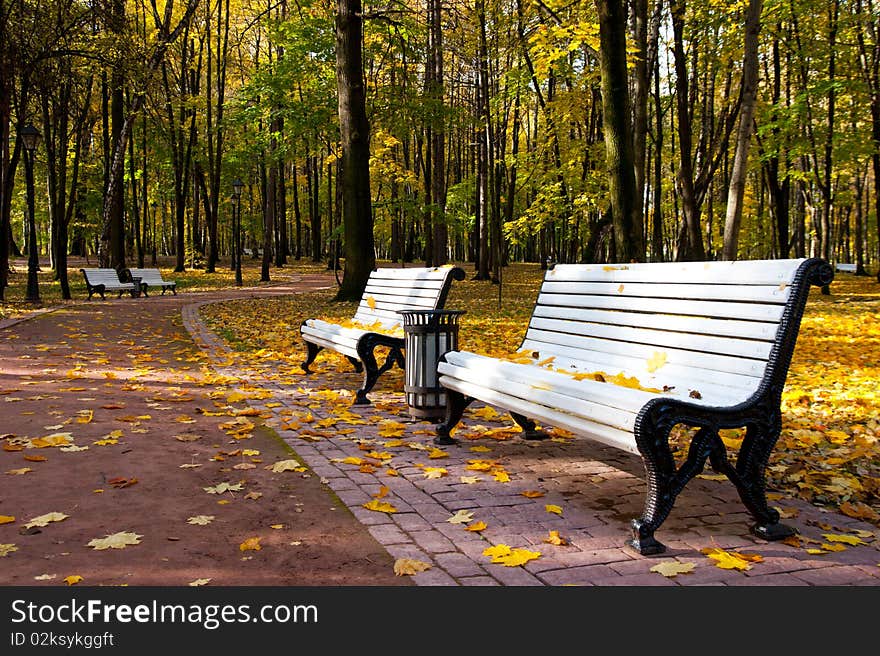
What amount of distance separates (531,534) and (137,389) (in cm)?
504

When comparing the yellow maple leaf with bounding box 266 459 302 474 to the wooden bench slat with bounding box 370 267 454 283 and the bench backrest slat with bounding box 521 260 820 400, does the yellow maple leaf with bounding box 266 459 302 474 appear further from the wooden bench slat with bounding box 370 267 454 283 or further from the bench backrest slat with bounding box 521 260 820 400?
the wooden bench slat with bounding box 370 267 454 283

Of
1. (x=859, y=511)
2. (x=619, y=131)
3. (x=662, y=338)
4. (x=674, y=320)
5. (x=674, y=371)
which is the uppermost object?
(x=619, y=131)

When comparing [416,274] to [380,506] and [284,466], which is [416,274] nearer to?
[284,466]

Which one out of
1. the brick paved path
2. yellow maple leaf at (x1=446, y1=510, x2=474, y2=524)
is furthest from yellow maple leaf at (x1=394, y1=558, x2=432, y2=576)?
yellow maple leaf at (x1=446, y1=510, x2=474, y2=524)

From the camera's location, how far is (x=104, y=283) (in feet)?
66.4

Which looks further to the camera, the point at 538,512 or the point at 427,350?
the point at 427,350

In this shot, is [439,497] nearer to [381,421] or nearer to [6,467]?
[381,421]

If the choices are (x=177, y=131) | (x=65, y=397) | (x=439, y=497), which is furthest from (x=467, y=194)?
(x=439, y=497)

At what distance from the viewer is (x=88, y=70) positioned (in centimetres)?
1762

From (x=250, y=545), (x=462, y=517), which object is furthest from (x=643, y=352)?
(x=250, y=545)

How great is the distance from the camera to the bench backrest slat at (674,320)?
3.40 m

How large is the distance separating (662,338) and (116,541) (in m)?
2.94

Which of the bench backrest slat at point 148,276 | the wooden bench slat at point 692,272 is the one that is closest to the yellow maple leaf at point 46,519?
the wooden bench slat at point 692,272

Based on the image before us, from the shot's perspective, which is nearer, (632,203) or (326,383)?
(326,383)
